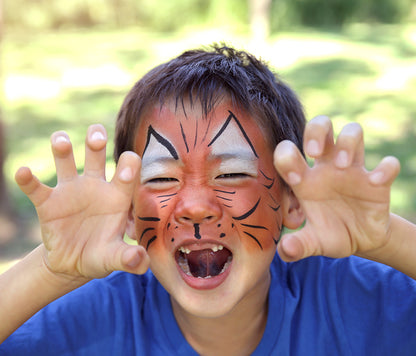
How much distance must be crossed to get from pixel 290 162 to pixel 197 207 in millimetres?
406

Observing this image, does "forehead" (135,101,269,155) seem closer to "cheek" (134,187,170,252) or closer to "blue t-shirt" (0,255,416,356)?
"cheek" (134,187,170,252)

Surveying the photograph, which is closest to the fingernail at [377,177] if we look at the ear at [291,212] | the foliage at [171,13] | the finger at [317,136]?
the finger at [317,136]

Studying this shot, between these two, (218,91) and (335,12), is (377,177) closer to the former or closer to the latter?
(218,91)

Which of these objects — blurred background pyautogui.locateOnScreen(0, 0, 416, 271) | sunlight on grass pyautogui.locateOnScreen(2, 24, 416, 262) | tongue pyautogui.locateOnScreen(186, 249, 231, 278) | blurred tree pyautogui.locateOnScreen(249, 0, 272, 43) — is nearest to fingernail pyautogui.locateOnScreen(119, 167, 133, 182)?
tongue pyautogui.locateOnScreen(186, 249, 231, 278)

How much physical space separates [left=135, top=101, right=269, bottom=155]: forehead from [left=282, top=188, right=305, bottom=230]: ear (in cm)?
25

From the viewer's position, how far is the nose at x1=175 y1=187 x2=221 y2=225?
1.69 metres

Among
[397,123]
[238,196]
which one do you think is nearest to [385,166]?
[238,196]

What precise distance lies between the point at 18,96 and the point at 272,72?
294 inches

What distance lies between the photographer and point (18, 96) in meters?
8.76

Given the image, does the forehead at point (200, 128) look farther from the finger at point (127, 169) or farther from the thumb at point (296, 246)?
the thumb at point (296, 246)

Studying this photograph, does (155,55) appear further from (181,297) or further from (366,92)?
(181,297)

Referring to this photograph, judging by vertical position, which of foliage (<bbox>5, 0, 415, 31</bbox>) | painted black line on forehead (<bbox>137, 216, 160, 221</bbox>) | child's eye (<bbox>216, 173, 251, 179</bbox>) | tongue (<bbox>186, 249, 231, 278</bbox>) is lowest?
foliage (<bbox>5, 0, 415, 31</bbox>)

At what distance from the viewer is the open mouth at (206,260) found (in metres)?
1.89

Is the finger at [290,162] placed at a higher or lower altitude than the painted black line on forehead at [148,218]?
higher
